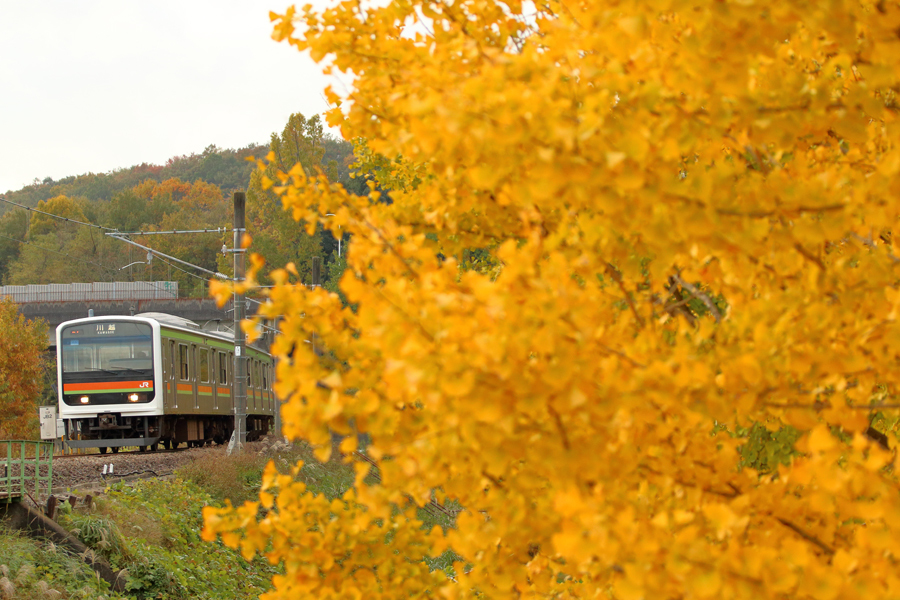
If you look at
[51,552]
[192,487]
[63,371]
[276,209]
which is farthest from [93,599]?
[276,209]

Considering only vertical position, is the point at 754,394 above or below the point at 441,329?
below

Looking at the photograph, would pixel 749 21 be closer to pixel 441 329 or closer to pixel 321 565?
pixel 441 329

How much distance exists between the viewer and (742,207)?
1.86 metres

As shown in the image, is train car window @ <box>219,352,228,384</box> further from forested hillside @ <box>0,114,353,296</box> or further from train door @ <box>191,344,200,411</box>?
forested hillside @ <box>0,114,353,296</box>

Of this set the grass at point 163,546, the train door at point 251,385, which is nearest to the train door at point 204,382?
the train door at point 251,385

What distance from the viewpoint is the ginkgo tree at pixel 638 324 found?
1.61 metres

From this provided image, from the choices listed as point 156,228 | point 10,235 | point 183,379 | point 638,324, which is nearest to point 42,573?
point 638,324

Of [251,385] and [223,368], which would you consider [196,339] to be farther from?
[251,385]

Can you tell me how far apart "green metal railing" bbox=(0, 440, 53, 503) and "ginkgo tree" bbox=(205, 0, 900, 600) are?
748cm

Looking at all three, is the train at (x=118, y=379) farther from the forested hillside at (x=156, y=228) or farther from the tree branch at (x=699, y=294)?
the forested hillside at (x=156, y=228)

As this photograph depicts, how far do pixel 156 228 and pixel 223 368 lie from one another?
166ft

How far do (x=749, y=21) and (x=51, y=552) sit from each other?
8668 millimetres

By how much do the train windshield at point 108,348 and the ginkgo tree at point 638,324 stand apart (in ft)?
59.3

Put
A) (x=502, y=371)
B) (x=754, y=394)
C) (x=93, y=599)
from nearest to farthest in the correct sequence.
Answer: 1. (x=502, y=371)
2. (x=754, y=394)
3. (x=93, y=599)
